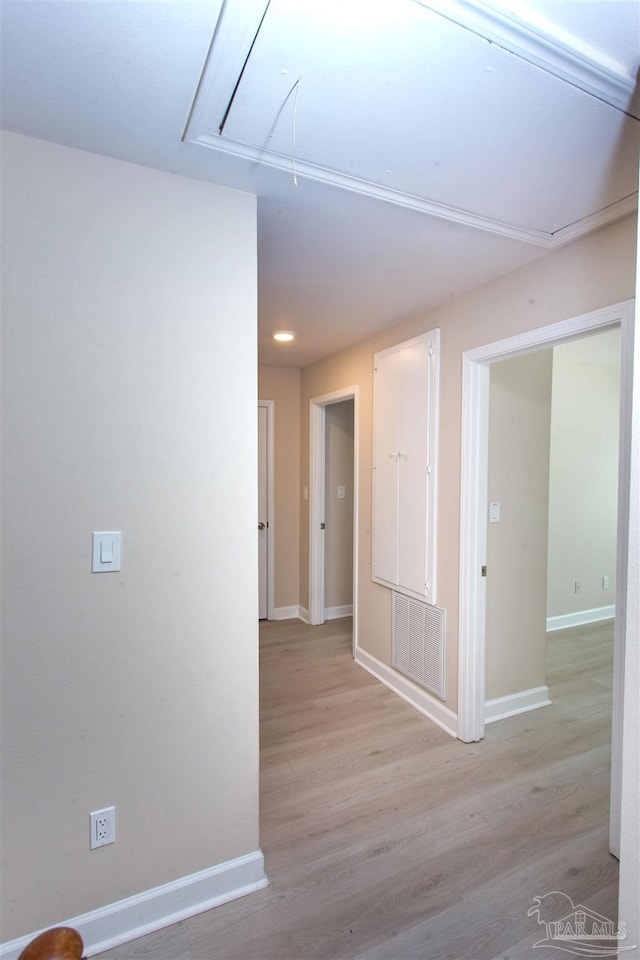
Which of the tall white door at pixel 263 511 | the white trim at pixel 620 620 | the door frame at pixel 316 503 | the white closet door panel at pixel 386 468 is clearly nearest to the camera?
the white trim at pixel 620 620

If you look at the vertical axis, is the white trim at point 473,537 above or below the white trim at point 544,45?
below

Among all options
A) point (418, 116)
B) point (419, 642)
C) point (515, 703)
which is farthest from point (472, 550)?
point (418, 116)

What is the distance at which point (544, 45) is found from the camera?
1.04m

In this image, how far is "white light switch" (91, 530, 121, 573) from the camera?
1.42 m

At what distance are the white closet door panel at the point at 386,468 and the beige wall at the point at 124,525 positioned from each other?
1691mm

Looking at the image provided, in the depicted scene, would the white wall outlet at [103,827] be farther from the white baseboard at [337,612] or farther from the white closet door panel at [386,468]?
the white baseboard at [337,612]

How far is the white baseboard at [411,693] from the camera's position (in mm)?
2690

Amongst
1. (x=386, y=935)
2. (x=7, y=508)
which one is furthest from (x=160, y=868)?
(x=7, y=508)

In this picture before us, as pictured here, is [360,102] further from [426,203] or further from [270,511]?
[270,511]

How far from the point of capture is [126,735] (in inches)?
58.1

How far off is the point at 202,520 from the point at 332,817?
1.50 m

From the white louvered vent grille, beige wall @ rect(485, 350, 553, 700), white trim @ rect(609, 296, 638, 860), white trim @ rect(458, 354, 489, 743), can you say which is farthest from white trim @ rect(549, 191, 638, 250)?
the white louvered vent grille

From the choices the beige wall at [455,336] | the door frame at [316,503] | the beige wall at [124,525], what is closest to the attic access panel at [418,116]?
the beige wall at [455,336]

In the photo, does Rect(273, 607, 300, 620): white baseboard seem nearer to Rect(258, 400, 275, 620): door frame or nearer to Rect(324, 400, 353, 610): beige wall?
Rect(258, 400, 275, 620): door frame
